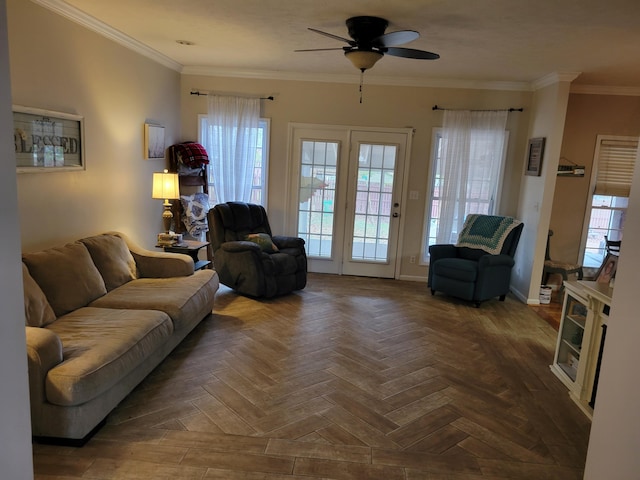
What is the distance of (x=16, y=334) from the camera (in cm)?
117

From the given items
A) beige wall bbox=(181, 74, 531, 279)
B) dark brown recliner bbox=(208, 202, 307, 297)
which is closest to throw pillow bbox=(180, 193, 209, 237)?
dark brown recliner bbox=(208, 202, 307, 297)

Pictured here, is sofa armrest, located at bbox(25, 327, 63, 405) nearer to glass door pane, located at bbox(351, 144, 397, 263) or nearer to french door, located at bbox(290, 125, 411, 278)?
french door, located at bbox(290, 125, 411, 278)

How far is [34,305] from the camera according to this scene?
2854mm

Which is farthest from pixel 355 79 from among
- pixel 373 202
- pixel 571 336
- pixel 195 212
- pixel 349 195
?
pixel 571 336

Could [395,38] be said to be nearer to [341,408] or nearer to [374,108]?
[341,408]

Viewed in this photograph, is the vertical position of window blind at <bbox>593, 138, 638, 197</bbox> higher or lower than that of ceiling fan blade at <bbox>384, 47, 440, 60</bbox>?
lower

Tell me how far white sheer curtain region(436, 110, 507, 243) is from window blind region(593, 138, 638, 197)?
1.22 m

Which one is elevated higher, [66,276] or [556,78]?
[556,78]

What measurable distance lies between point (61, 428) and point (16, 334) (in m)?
1.53

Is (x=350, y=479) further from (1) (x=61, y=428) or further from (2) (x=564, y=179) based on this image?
(2) (x=564, y=179)

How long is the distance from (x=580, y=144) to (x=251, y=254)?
4285mm

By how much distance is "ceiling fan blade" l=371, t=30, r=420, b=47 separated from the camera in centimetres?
306

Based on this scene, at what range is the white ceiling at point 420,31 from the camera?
3.12 m

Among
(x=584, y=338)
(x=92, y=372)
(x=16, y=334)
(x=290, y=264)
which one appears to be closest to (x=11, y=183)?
(x=16, y=334)
